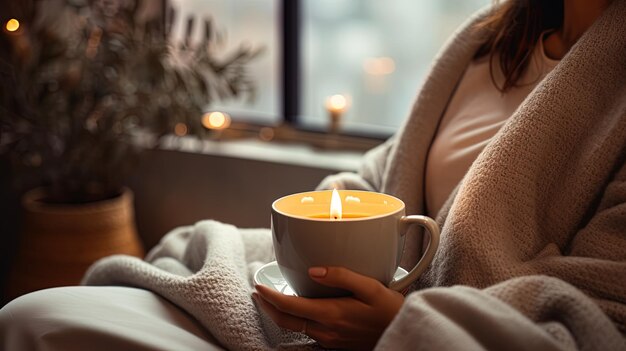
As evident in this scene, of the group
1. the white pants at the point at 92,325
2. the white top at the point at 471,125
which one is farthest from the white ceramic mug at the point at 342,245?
the white top at the point at 471,125

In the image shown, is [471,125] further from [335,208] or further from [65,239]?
[65,239]

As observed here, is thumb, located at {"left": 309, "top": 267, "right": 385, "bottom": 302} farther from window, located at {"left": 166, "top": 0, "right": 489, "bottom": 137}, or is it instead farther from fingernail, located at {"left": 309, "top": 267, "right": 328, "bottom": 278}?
window, located at {"left": 166, "top": 0, "right": 489, "bottom": 137}

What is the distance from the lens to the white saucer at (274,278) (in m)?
0.79

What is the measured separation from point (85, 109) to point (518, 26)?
1.11 m

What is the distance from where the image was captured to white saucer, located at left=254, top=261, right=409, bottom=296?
789 mm

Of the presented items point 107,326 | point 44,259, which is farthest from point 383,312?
point 44,259

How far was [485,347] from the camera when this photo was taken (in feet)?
2.13

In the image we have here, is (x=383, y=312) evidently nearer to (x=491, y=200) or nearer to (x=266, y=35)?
(x=491, y=200)

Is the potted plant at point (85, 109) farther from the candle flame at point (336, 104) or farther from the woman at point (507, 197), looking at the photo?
the woman at point (507, 197)

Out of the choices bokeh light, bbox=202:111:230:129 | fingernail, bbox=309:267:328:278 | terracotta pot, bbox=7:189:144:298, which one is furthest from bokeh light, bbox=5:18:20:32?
fingernail, bbox=309:267:328:278

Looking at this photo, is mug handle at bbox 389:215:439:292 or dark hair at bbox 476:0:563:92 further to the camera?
dark hair at bbox 476:0:563:92

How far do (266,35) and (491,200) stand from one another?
4.74 feet

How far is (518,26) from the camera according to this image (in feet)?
3.67

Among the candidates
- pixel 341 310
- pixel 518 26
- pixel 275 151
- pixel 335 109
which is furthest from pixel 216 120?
pixel 341 310
